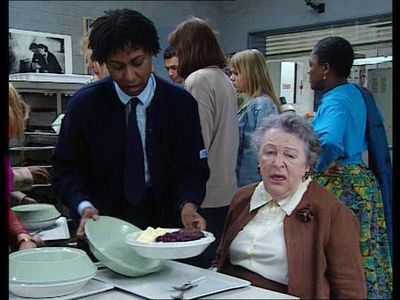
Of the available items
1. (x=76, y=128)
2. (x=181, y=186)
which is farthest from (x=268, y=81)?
(x=76, y=128)

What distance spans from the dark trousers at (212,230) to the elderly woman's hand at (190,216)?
13mm

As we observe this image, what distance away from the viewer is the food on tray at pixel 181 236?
0.81 metres

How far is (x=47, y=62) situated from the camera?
0.89 metres

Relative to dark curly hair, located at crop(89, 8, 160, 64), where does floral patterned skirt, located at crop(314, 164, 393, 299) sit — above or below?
below

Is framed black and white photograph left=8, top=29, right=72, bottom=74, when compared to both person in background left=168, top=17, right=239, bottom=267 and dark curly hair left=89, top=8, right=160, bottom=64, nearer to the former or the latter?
dark curly hair left=89, top=8, right=160, bottom=64

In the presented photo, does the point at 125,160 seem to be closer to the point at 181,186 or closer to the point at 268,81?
the point at 181,186

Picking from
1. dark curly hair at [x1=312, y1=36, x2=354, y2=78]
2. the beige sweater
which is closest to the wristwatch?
the beige sweater

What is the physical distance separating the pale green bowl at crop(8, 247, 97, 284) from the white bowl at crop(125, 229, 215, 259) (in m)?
0.11

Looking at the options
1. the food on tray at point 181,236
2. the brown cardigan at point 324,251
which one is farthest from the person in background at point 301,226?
the food on tray at point 181,236

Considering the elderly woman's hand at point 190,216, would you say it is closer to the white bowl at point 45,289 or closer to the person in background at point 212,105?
the person in background at point 212,105

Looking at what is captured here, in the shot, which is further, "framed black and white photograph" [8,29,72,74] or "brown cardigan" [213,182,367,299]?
"framed black and white photograph" [8,29,72,74]

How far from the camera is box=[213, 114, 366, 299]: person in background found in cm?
75

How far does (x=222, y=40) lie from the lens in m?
0.84
